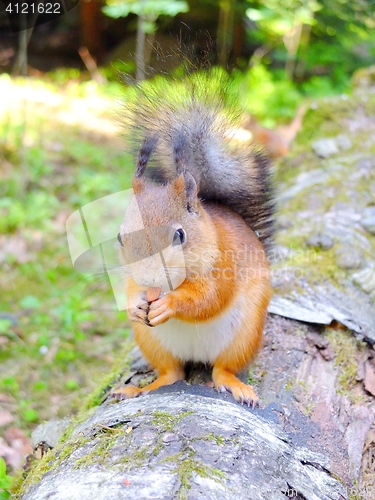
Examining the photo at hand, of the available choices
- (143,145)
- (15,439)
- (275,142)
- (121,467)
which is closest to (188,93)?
(143,145)

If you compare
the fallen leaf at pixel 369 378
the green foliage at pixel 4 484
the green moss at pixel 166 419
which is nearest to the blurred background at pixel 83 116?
the green foliage at pixel 4 484

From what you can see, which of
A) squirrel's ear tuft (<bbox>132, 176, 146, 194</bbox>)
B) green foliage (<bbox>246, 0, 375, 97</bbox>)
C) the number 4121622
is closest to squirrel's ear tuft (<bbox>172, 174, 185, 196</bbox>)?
squirrel's ear tuft (<bbox>132, 176, 146, 194</bbox>)

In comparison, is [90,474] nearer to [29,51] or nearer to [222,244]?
[222,244]

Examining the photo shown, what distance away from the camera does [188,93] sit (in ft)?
6.01

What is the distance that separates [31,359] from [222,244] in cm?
146

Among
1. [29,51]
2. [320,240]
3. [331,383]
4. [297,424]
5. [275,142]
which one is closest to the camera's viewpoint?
[297,424]

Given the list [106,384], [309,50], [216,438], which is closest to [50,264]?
[106,384]

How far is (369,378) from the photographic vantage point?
1.91 m

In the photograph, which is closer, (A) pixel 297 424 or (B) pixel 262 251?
(A) pixel 297 424

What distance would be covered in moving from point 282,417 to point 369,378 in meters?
0.51

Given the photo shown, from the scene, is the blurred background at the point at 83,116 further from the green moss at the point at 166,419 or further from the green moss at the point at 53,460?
the green moss at the point at 166,419

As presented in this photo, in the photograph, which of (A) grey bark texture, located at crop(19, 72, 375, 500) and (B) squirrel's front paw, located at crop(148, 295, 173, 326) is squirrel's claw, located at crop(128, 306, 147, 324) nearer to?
(B) squirrel's front paw, located at crop(148, 295, 173, 326)

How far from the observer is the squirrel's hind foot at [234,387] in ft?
5.34

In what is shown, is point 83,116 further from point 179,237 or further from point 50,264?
point 179,237
